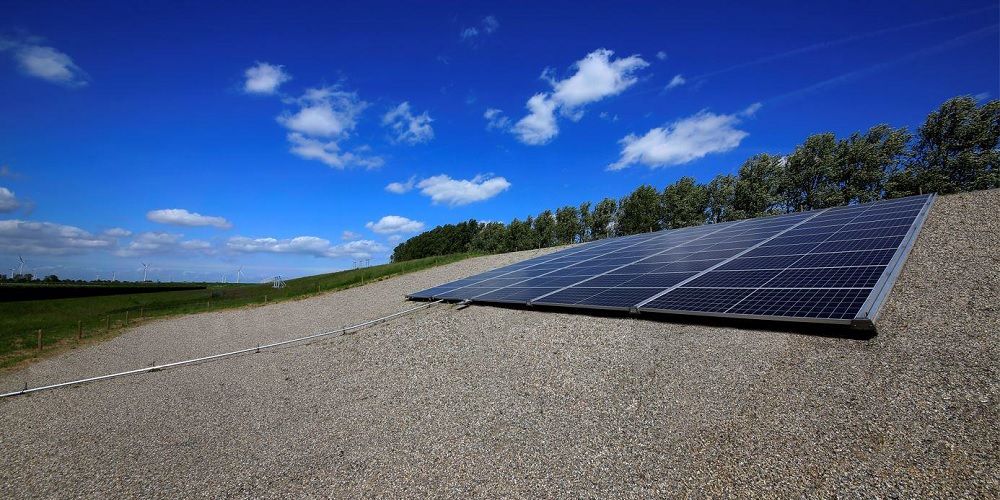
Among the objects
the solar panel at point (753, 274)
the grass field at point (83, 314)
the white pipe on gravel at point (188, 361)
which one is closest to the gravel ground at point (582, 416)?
the white pipe on gravel at point (188, 361)

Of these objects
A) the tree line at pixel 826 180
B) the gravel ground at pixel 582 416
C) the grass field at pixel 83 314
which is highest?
the tree line at pixel 826 180

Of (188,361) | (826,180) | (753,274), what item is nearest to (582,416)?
(753,274)

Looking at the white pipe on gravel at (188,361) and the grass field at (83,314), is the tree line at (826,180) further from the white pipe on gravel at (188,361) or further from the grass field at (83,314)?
the white pipe on gravel at (188,361)

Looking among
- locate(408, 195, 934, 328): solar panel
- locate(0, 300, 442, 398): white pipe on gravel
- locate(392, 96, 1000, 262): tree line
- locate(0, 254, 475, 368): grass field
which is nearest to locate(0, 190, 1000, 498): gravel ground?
locate(0, 300, 442, 398): white pipe on gravel

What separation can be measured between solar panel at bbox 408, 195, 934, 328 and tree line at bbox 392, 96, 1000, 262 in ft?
90.5

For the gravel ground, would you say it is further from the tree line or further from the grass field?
the tree line

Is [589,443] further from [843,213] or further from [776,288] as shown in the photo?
[843,213]

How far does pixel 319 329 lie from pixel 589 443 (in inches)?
682

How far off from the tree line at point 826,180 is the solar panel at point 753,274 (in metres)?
27.6

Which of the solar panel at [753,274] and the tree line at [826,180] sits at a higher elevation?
the tree line at [826,180]

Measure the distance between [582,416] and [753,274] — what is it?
7580 mm

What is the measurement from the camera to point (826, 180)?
144 feet

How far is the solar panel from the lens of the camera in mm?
8942

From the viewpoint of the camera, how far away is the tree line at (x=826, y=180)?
1420 inches
